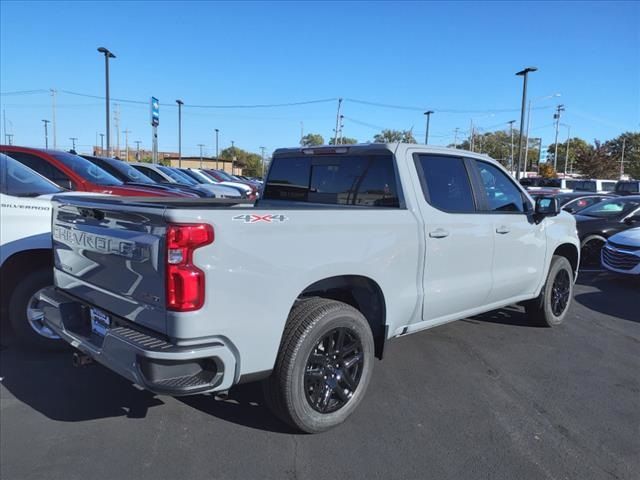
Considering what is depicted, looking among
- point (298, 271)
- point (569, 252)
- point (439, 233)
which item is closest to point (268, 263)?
point (298, 271)

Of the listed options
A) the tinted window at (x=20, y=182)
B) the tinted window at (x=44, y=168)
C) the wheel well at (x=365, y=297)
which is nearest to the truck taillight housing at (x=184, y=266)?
the wheel well at (x=365, y=297)

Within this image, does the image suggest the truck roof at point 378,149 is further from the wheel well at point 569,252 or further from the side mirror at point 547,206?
the wheel well at point 569,252

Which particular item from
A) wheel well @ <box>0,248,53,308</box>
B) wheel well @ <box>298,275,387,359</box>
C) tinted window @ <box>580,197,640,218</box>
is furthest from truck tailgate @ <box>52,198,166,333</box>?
tinted window @ <box>580,197,640,218</box>

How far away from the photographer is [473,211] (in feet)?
14.3

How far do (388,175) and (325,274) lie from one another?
1.27 meters

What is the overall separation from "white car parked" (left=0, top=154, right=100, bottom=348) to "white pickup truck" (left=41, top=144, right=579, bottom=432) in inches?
32.9

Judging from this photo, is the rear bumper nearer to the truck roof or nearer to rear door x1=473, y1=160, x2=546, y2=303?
the truck roof

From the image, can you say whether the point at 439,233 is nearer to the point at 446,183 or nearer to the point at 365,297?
the point at 446,183

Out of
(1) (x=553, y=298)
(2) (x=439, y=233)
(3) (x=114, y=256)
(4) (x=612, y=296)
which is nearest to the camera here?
(3) (x=114, y=256)

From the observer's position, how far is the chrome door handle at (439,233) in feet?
12.5

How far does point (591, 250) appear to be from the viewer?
10273 millimetres

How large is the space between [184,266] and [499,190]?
3426 mm

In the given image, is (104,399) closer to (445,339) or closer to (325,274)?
(325,274)

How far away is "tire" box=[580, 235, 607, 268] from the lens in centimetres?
1018
